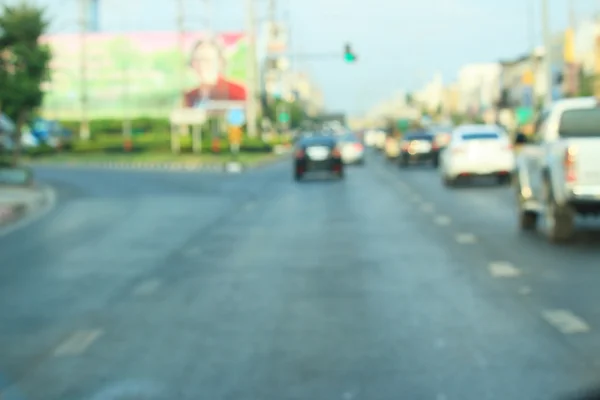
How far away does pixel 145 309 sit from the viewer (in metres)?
12.1

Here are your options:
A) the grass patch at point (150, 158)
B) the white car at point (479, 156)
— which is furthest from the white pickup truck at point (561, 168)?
the grass patch at point (150, 158)

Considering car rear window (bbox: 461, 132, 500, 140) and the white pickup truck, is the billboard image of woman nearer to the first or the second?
car rear window (bbox: 461, 132, 500, 140)

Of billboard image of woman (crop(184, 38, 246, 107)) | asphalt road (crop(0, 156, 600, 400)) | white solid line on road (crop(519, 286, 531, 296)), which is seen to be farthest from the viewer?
billboard image of woman (crop(184, 38, 246, 107))

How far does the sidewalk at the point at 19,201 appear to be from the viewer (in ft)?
93.7

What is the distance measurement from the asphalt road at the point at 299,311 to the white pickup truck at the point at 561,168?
50 centimetres

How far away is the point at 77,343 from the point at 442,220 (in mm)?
14017

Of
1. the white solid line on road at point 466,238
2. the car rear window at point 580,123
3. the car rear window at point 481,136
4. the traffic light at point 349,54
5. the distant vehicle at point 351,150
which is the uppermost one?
the traffic light at point 349,54

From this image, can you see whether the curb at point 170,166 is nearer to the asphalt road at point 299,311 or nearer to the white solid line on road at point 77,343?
the asphalt road at point 299,311

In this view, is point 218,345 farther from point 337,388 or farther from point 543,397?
point 543,397

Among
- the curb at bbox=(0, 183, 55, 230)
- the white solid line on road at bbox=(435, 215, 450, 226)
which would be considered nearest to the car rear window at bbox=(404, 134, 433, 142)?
the curb at bbox=(0, 183, 55, 230)

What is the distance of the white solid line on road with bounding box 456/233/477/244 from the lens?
1888 centimetres

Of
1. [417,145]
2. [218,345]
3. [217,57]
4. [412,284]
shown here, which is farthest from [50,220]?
[217,57]

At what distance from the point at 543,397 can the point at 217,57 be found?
108474 mm

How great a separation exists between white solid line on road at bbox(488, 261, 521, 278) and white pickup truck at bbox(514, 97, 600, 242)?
1990mm
